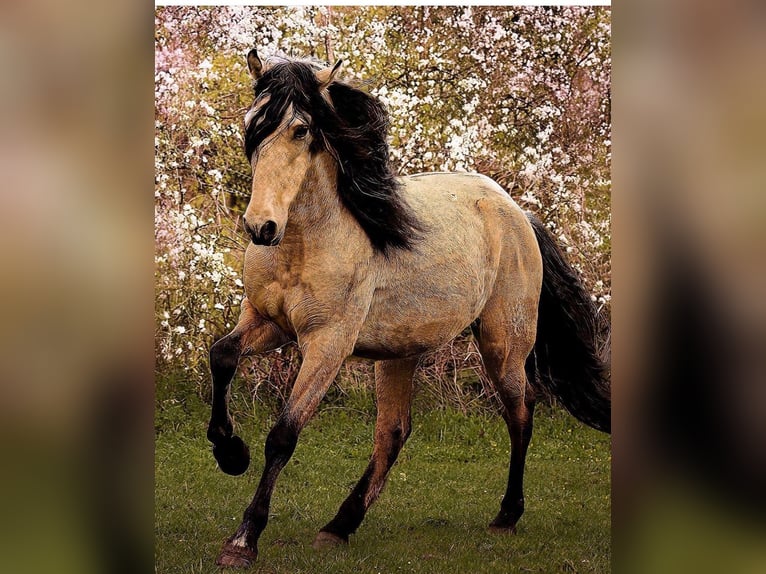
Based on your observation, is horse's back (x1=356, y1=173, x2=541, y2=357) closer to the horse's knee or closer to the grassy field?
the horse's knee

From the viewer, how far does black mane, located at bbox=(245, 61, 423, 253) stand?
11.9 feet

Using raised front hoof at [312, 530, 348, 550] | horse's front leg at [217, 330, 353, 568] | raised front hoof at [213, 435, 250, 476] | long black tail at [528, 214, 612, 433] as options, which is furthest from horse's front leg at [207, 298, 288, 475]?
long black tail at [528, 214, 612, 433]

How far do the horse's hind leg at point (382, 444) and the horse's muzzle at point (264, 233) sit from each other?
3.85 ft

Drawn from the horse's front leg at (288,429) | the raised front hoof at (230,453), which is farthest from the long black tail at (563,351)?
the raised front hoof at (230,453)

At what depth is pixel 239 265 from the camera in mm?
5277

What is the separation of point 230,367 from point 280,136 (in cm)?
103

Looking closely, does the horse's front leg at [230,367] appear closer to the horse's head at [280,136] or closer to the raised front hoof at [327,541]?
the horse's head at [280,136]

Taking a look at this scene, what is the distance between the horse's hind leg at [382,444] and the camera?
4160 millimetres

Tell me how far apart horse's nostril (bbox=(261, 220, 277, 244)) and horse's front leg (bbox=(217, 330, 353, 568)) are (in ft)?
1.58
